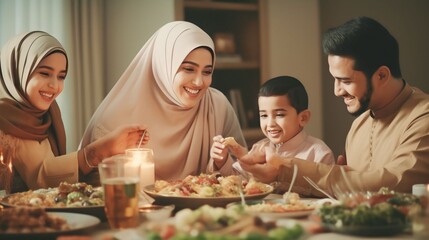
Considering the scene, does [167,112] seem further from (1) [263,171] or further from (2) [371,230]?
(2) [371,230]

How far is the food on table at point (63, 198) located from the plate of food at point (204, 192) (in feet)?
0.62

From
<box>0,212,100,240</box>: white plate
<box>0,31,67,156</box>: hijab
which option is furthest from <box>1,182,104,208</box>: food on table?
<box>0,31,67,156</box>: hijab

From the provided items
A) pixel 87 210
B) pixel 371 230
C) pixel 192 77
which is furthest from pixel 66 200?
pixel 192 77

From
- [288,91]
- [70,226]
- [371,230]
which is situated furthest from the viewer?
[288,91]

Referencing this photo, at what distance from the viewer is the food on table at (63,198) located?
1793 millimetres

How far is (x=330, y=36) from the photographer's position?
7.79 ft

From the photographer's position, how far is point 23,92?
8.76 feet

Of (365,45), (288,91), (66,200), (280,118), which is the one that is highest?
(365,45)

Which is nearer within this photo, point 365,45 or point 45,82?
point 365,45

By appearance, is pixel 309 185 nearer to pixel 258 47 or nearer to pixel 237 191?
pixel 237 191

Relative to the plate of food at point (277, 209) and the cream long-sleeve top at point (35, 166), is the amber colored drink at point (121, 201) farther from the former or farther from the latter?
the cream long-sleeve top at point (35, 166)

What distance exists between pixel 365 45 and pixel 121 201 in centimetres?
123

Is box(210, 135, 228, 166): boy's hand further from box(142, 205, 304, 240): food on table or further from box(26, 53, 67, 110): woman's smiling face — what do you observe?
box(142, 205, 304, 240): food on table

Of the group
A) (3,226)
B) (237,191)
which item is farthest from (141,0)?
(3,226)
